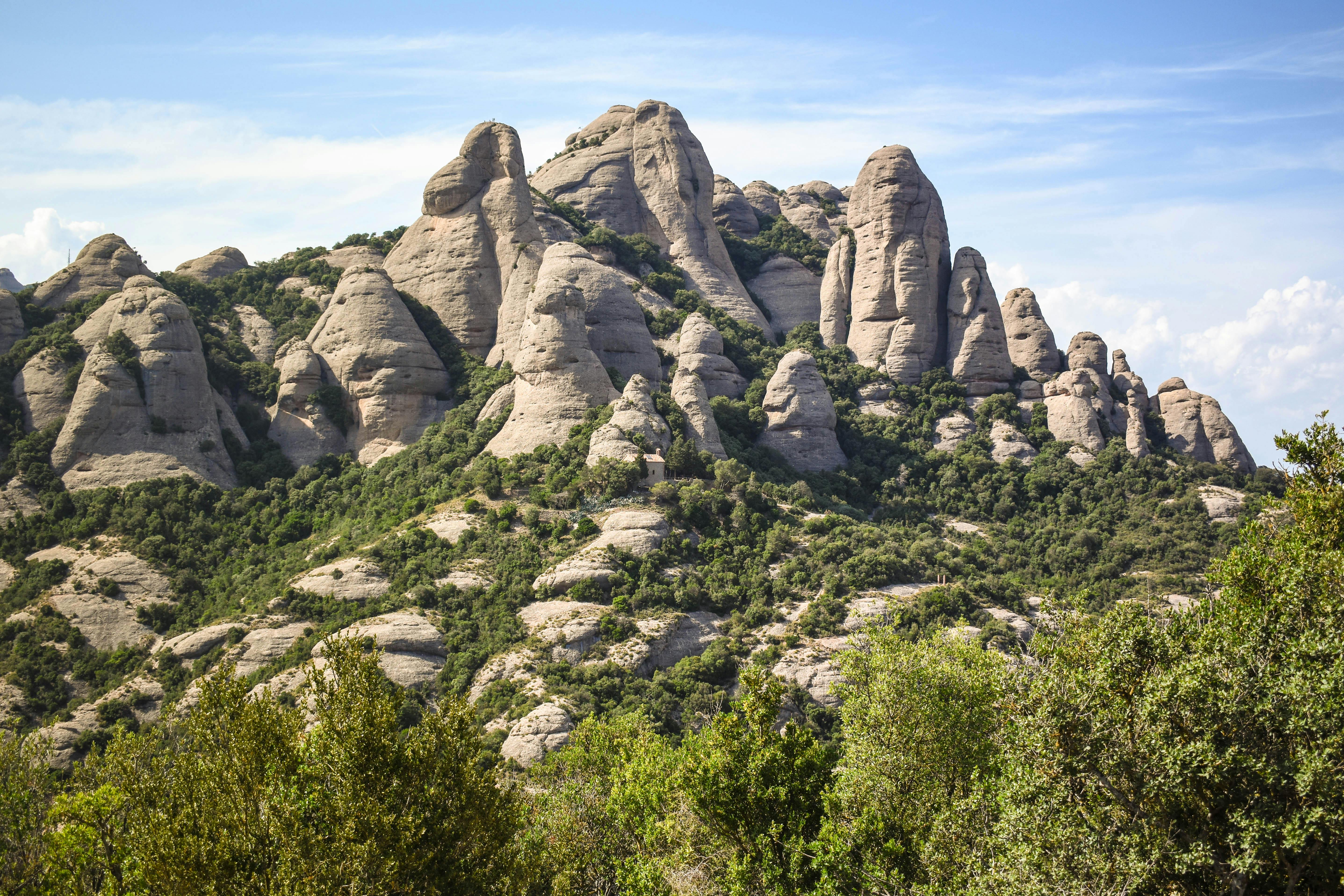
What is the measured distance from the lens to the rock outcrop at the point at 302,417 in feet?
249

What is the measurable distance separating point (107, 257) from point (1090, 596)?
254 feet

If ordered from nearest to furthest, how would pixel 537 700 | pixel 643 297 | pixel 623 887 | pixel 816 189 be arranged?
pixel 623 887 < pixel 537 700 < pixel 643 297 < pixel 816 189

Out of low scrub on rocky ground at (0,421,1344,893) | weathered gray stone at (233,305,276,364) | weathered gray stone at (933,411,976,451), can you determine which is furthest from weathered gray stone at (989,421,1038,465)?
weathered gray stone at (233,305,276,364)

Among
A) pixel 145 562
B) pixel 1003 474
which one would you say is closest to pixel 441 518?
pixel 145 562

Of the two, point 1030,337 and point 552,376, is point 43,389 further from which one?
point 1030,337

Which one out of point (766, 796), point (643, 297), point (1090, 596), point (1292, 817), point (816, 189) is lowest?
point (1090, 596)

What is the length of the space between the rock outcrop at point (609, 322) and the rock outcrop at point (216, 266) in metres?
33.6

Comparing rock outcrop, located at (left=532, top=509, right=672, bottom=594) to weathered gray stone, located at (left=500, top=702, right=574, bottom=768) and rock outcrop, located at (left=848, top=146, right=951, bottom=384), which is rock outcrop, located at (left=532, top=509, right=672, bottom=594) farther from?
rock outcrop, located at (left=848, top=146, right=951, bottom=384)

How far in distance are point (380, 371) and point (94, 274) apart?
26265 mm

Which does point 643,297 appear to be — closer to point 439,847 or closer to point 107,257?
point 107,257

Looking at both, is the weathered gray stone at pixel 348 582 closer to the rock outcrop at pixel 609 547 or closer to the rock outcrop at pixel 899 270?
the rock outcrop at pixel 609 547

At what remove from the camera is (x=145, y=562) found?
61.6 m

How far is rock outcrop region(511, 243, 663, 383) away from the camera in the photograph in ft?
253

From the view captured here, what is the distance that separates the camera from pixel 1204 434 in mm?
78625
